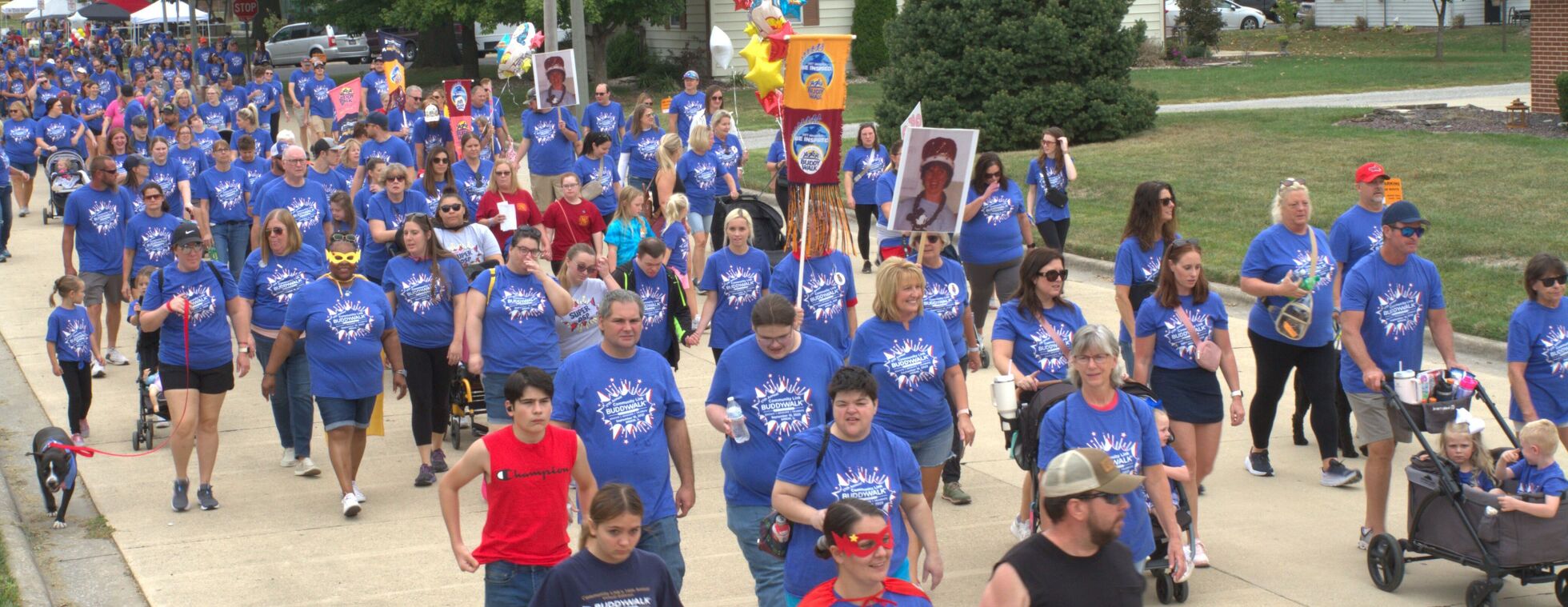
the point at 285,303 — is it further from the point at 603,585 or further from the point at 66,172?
A: the point at 66,172

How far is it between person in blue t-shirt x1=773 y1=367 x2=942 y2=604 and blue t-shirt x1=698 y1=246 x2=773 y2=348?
3781mm

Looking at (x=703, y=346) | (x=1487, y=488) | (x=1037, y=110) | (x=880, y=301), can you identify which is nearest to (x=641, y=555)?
(x=880, y=301)

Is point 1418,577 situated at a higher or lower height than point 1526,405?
lower

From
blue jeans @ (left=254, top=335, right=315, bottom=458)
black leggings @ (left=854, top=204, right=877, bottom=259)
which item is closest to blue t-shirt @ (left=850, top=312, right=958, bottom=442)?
blue jeans @ (left=254, top=335, right=315, bottom=458)

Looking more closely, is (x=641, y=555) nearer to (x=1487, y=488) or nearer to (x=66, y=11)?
(x=1487, y=488)

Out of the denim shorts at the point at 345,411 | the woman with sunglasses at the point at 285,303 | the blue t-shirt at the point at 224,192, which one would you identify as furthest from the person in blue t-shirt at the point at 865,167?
the denim shorts at the point at 345,411

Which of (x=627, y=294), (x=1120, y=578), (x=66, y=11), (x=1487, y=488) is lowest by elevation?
(x=1487, y=488)

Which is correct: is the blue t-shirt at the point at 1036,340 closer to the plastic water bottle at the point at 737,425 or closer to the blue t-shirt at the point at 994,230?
the plastic water bottle at the point at 737,425

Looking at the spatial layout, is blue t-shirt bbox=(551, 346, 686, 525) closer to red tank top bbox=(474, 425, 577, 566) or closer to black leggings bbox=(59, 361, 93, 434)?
red tank top bbox=(474, 425, 577, 566)

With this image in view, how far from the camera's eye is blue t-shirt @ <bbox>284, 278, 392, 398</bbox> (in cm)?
904

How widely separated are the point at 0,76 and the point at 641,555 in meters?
36.7

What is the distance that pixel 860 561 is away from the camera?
190 inches

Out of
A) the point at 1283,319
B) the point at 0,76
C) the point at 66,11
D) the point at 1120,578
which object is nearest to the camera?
the point at 1120,578

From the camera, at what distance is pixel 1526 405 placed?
7770mm
